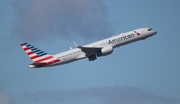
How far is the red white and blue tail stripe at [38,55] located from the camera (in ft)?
210

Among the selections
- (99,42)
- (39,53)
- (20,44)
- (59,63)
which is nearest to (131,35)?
(99,42)

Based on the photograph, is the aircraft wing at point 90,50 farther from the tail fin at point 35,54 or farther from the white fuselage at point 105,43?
the tail fin at point 35,54

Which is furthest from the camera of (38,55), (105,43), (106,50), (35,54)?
(35,54)

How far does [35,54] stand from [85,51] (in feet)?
40.6

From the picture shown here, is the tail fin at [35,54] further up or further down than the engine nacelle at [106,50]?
further up

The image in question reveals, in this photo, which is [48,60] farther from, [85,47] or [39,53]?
[85,47]

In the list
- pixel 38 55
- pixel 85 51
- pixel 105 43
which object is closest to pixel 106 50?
pixel 105 43

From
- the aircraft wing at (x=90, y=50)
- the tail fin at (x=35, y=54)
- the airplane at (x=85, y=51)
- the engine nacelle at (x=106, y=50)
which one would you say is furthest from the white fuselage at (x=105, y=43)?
the tail fin at (x=35, y=54)

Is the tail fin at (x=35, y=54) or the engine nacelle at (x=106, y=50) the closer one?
the engine nacelle at (x=106, y=50)

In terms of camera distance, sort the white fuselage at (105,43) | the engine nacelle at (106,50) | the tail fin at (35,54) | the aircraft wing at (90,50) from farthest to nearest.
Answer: the tail fin at (35,54) < the white fuselage at (105,43) < the engine nacelle at (106,50) < the aircraft wing at (90,50)

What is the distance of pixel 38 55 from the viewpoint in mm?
66250

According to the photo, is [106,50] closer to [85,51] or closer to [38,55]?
[85,51]

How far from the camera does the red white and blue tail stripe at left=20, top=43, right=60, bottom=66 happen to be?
2522 inches

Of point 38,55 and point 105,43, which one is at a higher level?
point 105,43
